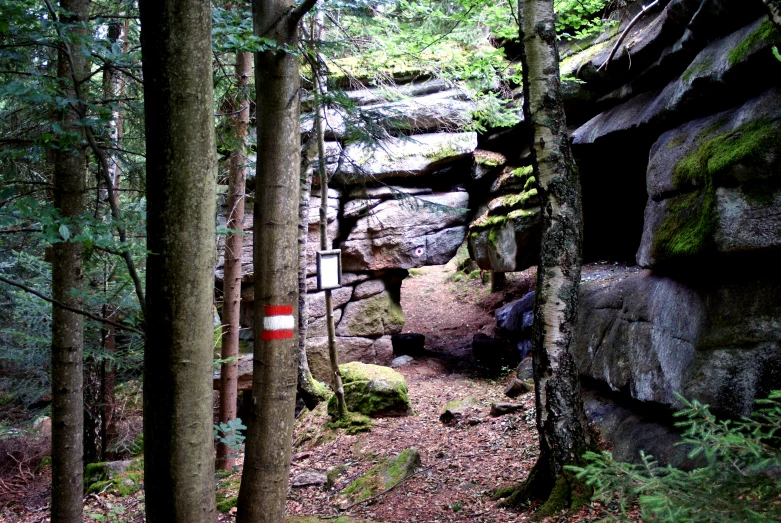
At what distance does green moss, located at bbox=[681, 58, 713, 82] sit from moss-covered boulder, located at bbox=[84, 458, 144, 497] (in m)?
9.32

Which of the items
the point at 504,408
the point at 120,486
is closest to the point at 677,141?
the point at 504,408

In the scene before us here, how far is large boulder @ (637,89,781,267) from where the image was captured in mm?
4633

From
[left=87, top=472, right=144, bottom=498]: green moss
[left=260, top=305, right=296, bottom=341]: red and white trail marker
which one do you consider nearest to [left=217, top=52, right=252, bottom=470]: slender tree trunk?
[left=87, top=472, right=144, bottom=498]: green moss

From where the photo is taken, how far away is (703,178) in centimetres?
547

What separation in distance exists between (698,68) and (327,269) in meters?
5.46

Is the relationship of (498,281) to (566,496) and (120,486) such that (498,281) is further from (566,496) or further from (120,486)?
(566,496)

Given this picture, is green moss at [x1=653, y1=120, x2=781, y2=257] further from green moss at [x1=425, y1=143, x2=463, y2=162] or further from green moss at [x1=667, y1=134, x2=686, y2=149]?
green moss at [x1=425, y1=143, x2=463, y2=162]

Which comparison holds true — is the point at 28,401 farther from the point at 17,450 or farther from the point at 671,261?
the point at 671,261

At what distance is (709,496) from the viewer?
225cm

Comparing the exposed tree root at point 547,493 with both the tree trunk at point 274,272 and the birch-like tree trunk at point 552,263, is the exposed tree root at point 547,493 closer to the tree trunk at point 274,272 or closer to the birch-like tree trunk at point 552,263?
the birch-like tree trunk at point 552,263

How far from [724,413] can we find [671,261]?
176 centimetres

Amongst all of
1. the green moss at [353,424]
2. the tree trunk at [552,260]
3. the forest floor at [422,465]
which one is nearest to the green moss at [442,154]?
the forest floor at [422,465]

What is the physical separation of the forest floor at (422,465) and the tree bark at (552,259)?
0.59 metres

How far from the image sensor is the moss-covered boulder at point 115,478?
7.88 m
